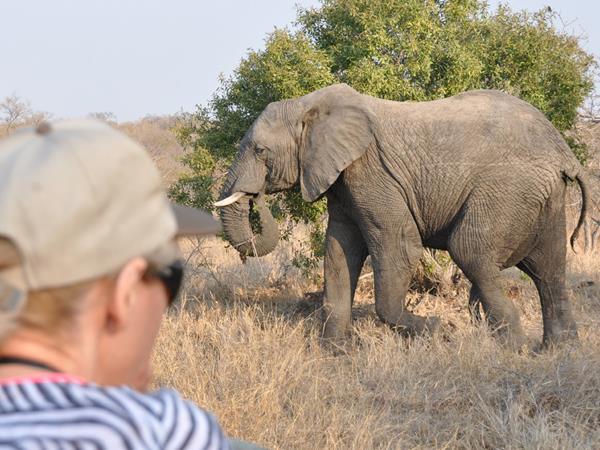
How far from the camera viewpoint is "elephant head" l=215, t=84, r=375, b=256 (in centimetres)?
744

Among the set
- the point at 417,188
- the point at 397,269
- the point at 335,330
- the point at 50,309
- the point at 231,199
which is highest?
the point at 50,309

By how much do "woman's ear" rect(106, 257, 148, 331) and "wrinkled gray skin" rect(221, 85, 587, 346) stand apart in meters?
5.81

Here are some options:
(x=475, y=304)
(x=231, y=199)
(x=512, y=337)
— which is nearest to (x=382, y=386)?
(x=512, y=337)

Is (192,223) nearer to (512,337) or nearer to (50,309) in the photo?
(50,309)

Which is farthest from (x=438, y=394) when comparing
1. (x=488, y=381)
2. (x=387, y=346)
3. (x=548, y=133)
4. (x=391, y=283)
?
(x=548, y=133)

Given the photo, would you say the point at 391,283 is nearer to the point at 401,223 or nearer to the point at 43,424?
the point at 401,223

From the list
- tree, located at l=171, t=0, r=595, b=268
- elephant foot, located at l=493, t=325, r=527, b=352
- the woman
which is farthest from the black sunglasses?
tree, located at l=171, t=0, r=595, b=268

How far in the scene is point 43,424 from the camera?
1175 millimetres

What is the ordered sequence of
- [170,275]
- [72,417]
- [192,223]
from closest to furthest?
[72,417], [170,275], [192,223]

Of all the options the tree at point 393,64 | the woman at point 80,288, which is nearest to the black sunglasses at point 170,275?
the woman at point 80,288

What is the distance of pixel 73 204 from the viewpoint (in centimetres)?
119

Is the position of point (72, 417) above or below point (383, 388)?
above

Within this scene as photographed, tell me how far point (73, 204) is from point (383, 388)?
14.8ft

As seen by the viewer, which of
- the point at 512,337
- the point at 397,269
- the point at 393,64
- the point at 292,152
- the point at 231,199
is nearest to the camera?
the point at 512,337
